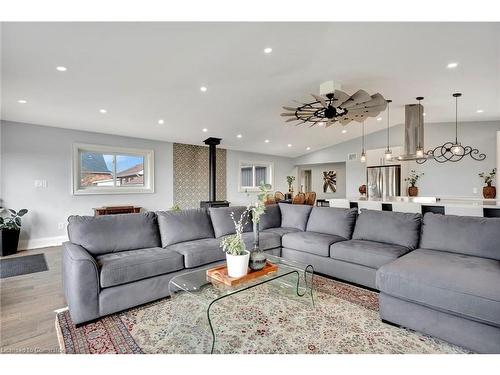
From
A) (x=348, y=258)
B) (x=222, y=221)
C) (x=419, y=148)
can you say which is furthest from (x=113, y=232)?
(x=419, y=148)

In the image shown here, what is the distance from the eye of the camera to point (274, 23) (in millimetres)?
2340

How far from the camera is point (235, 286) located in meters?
1.97

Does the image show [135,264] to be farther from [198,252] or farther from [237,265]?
[237,265]

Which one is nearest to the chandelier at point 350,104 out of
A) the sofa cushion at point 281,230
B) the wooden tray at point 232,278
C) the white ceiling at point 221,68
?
the white ceiling at point 221,68

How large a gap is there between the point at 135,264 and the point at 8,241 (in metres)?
3.54

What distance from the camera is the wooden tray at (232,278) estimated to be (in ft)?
6.63

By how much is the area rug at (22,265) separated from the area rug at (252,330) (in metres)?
1.72

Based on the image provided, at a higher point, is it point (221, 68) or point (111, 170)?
point (221, 68)

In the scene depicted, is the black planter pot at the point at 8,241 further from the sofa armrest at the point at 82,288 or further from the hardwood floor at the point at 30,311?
the sofa armrest at the point at 82,288
